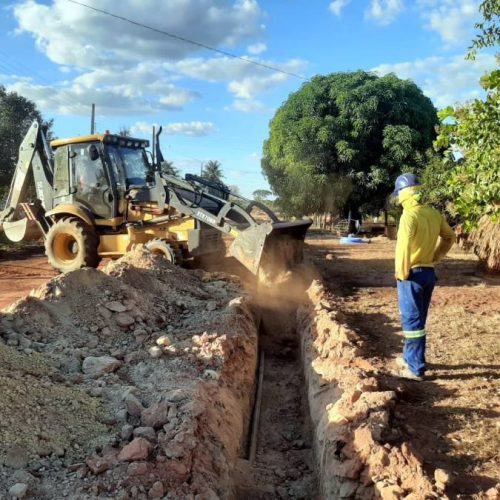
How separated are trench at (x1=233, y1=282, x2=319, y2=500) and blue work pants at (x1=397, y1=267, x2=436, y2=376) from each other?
1.21 meters

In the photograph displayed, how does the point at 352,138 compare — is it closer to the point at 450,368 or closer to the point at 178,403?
the point at 450,368

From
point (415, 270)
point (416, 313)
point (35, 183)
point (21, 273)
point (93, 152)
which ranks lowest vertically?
point (21, 273)

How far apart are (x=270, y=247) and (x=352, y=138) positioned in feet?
50.0

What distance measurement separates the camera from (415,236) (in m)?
5.26

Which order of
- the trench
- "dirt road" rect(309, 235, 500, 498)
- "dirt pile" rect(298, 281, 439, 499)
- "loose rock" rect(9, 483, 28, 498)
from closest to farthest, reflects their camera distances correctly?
"loose rock" rect(9, 483, 28, 498) < "dirt pile" rect(298, 281, 439, 499) < "dirt road" rect(309, 235, 500, 498) < the trench

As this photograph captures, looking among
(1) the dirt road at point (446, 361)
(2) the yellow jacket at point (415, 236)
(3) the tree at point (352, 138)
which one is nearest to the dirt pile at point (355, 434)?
(1) the dirt road at point (446, 361)

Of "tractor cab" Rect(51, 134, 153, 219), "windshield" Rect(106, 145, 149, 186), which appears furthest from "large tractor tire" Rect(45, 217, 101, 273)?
"windshield" Rect(106, 145, 149, 186)

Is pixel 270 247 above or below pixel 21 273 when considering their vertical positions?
above

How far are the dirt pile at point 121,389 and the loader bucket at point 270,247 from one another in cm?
173

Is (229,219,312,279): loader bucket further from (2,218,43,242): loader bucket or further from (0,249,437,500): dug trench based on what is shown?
(2,218,43,242): loader bucket

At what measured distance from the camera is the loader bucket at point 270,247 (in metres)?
9.18

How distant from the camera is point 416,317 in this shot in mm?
5309

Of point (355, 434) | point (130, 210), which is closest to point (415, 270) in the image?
point (355, 434)

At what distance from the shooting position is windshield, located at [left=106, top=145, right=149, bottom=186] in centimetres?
1055
